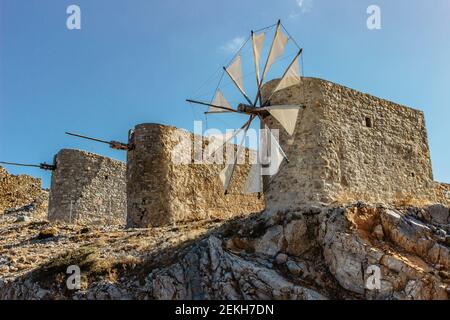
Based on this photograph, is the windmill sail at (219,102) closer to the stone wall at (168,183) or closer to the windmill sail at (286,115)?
the windmill sail at (286,115)

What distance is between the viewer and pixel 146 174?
19781mm

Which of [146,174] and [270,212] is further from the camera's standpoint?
[146,174]

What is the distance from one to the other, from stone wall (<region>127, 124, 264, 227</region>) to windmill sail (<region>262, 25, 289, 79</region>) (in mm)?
6139

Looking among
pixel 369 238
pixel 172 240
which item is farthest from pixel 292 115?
pixel 172 240

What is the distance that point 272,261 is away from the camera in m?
13.1

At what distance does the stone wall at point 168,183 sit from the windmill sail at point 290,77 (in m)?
6.57

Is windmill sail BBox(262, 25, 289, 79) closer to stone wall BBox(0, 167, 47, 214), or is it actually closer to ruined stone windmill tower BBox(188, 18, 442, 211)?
ruined stone windmill tower BBox(188, 18, 442, 211)

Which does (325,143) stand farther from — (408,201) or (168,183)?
(168,183)

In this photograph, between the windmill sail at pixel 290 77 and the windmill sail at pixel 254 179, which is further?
the windmill sail at pixel 254 179

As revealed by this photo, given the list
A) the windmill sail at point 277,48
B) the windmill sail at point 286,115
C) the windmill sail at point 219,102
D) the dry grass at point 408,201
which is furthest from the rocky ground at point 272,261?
the windmill sail at point 277,48

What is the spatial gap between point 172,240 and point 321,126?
5689 millimetres

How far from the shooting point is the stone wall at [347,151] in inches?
585

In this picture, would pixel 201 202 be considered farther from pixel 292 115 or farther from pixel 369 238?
pixel 369 238
